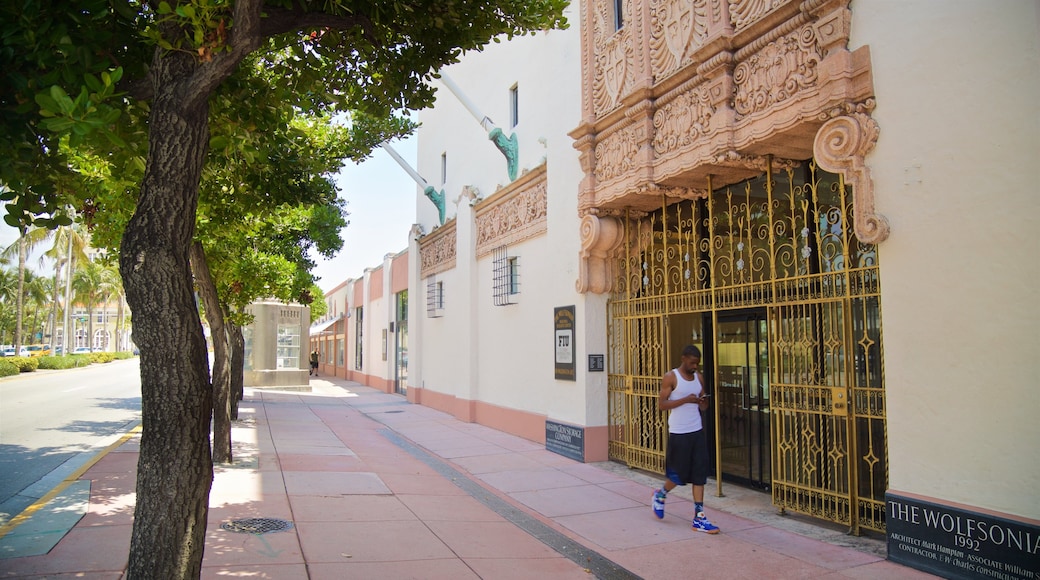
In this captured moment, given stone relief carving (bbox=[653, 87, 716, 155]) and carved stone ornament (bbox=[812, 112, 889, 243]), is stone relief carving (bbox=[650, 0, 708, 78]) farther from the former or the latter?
carved stone ornament (bbox=[812, 112, 889, 243])

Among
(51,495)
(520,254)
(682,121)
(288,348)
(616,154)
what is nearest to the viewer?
(51,495)

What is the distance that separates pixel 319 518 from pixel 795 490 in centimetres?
487

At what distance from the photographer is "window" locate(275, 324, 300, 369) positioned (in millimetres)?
28328

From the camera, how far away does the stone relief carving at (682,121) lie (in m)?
7.93

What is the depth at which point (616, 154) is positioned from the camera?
978 cm

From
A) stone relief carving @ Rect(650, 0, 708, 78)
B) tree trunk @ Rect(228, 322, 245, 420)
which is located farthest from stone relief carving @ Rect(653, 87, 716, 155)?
tree trunk @ Rect(228, 322, 245, 420)

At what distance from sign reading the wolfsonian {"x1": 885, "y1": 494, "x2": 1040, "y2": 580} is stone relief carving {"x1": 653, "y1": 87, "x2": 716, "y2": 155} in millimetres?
4397

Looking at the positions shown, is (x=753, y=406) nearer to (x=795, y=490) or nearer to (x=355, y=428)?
(x=795, y=490)

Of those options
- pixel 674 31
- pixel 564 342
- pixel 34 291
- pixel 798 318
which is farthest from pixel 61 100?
pixel 34 291

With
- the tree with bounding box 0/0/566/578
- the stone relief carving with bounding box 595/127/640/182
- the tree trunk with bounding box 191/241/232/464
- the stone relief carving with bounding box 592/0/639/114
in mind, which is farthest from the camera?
the tree trunk with bounding box 191/241/232/464

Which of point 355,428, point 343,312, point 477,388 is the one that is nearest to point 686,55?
point 477,388

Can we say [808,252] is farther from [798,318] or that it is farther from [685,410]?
[685,410]

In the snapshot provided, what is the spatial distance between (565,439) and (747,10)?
6.74 m

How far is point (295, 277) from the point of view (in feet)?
59.5
